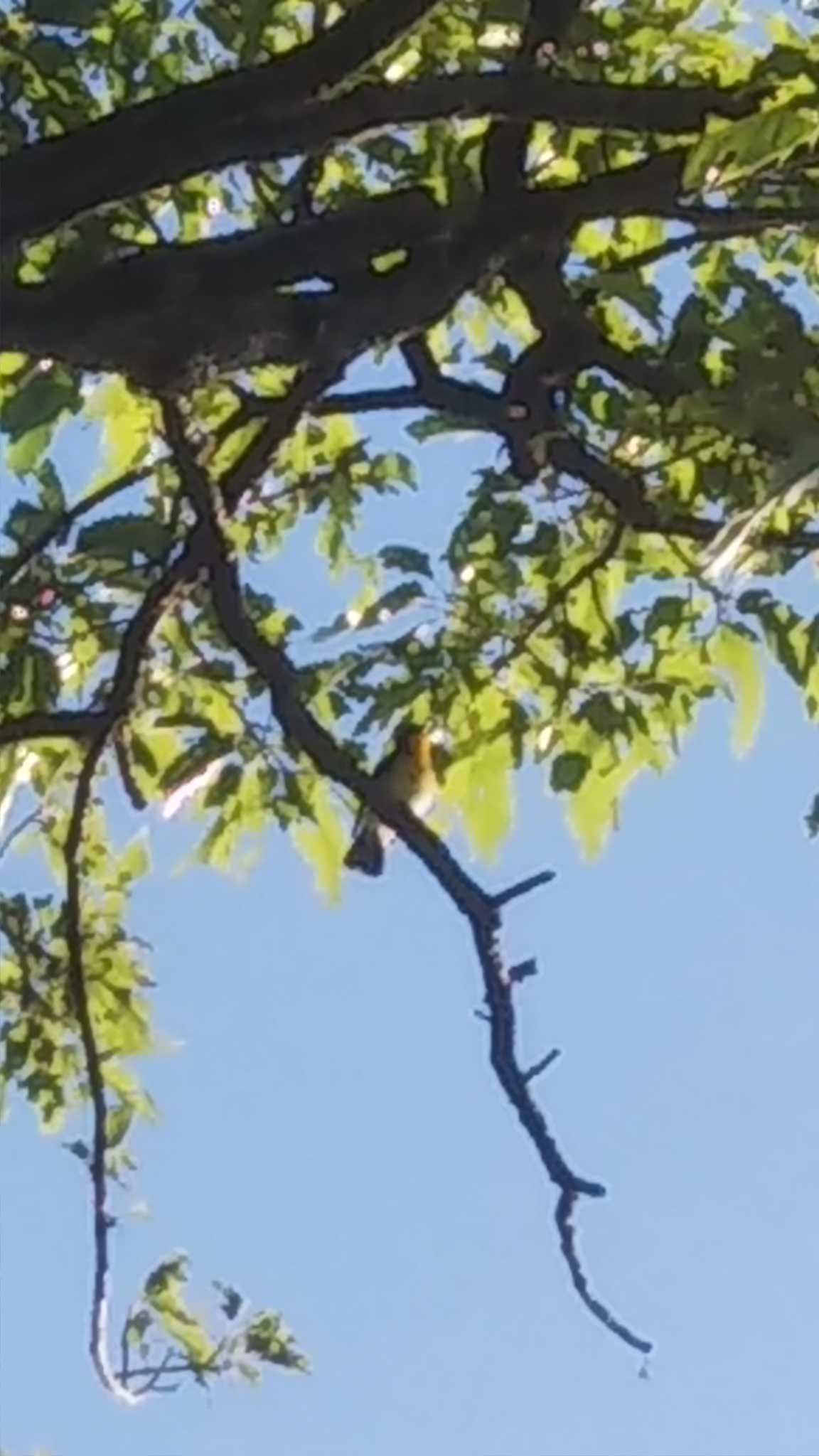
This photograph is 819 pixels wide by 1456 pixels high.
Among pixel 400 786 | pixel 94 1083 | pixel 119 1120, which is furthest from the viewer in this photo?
pixel 119 1120

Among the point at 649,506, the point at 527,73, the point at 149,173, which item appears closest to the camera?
the point at 149,173

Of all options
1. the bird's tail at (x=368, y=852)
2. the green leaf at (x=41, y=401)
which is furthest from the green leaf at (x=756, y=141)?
the bird's tail at (x=368, y=852)

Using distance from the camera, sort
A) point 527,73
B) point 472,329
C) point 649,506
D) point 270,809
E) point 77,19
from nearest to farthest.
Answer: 1. point 527,73
2. point 77,19
3. point 649,506
4. point 270,809
5. point 472,329

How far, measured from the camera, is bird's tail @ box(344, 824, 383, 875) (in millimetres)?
4891

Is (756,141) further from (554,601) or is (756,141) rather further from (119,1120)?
(119,1120)

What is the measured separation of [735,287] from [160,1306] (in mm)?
2543

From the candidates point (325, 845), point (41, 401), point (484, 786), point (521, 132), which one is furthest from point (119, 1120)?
point (521, 132)

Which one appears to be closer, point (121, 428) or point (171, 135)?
point (171, 135)

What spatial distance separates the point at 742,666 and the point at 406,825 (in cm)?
137

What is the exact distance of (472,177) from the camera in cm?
454

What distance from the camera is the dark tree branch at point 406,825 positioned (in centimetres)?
403

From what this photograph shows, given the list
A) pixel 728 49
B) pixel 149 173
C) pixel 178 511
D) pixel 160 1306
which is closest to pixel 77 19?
pixel 149 173

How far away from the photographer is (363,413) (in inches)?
203

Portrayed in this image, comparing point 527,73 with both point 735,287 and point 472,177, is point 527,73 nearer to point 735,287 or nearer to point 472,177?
point 472,177
